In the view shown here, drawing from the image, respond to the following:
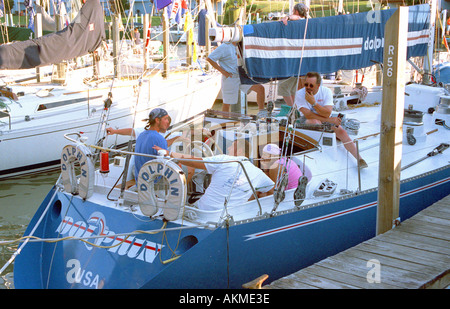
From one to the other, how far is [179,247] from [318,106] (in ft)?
8.97

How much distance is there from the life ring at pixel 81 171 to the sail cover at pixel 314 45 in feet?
7.19

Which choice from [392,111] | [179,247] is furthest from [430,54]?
[179,247]

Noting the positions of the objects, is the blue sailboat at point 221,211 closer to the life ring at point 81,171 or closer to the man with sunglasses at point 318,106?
the life ring at point 81,171

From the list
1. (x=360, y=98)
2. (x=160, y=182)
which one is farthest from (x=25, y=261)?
(x=360, y=98)

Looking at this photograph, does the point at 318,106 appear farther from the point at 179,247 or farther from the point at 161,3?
the point at 161,3

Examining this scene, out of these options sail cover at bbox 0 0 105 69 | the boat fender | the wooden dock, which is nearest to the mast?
the wooden dock

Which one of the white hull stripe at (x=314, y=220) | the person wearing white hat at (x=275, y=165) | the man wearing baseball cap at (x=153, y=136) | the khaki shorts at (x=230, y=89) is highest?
the khaki shorts at (x=230, y=89)

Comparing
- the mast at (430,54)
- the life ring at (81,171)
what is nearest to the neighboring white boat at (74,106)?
the life ring at (81,171)

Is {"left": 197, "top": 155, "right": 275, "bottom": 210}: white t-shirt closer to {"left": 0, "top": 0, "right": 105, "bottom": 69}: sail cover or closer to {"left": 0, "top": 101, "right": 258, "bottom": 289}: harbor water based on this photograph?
{"left": 0, "top": 101, "right": 258, "bottom": 289}: harbor water

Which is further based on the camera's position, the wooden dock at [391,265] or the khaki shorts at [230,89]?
the khaki shorts at [230,89]

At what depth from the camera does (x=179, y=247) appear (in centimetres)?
504

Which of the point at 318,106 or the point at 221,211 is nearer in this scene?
the point at 221,211

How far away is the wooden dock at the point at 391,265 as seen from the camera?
460 centimetres

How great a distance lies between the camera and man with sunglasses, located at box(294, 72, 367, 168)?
6746 mm
